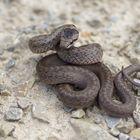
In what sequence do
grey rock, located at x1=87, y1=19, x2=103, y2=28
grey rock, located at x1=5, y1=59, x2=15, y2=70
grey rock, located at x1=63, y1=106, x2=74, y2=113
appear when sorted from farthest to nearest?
1. grey rock, located at x1=87, y1=19, x2=103, y2=28
2. grey rock, located at x1=5, y1=59, x2=15, y2=70
3. grey rock, located at x1=63, y1=106, x2=74, y2=113

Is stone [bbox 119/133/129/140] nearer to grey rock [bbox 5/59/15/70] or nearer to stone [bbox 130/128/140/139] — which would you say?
stone [bbox 130/128/140/139]

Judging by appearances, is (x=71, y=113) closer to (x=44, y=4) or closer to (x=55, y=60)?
(x=55, y=60)

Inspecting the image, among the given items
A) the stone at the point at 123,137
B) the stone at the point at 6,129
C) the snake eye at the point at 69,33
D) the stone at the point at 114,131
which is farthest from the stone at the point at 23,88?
the stone at the point at 123,137

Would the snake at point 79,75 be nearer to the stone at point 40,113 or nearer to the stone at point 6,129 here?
the stone at point 40,113

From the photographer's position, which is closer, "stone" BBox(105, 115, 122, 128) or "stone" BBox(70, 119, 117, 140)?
"stone" BBox(70, 119, 117, 140)

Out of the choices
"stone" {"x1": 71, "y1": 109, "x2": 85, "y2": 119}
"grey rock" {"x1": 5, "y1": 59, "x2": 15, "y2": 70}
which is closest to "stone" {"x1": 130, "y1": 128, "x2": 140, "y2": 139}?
"stone" {"x1": 71, "y1": 109, "x2": 85, "y2": 119}

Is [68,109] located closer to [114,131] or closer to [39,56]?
[114,131]

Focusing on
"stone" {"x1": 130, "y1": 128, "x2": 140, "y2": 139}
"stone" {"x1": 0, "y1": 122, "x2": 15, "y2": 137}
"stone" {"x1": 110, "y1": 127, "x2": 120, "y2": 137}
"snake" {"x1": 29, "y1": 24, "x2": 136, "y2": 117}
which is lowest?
"stone" {"x1": 0, "y1": 122, "x2": 15, "y2": 137}
